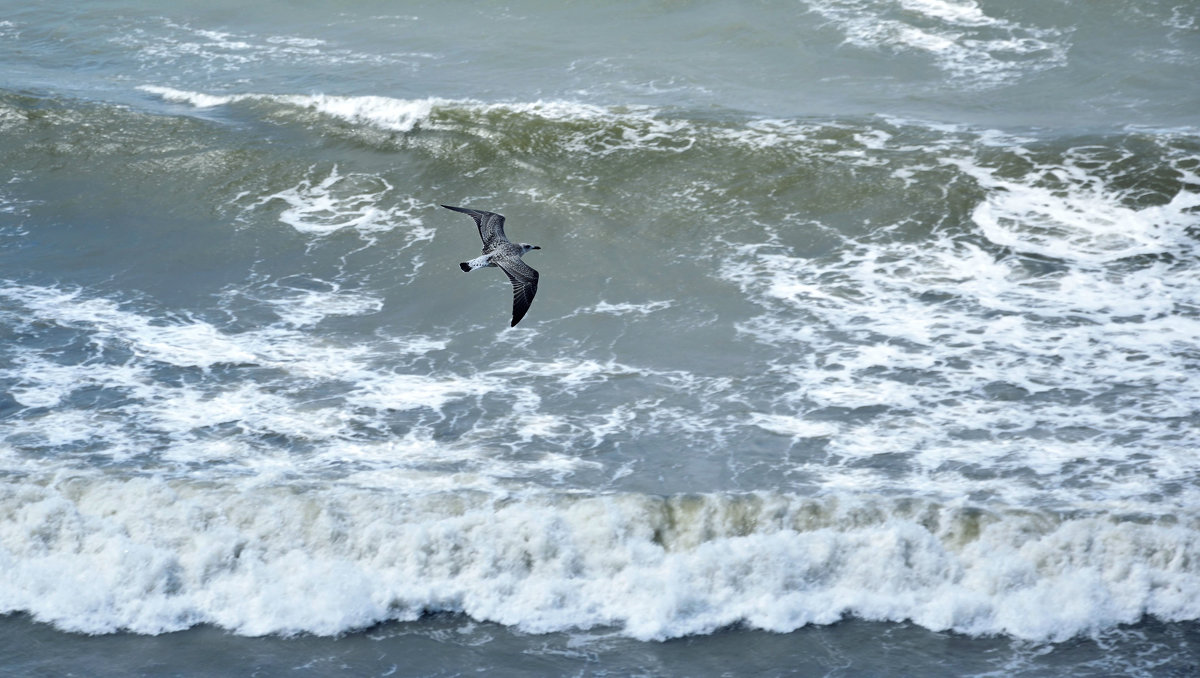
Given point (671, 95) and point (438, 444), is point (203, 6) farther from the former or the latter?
point (438, 444)

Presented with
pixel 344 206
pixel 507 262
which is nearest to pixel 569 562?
pixel 507 262

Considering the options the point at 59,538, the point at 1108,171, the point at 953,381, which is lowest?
the point at 59,538

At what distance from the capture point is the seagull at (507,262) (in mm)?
10453

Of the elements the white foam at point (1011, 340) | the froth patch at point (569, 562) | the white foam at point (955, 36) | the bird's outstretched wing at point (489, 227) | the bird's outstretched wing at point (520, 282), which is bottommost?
the froth patch at point (569, 562)

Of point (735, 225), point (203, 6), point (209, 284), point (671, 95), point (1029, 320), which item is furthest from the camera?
point (203, 6)

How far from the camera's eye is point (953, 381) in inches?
474

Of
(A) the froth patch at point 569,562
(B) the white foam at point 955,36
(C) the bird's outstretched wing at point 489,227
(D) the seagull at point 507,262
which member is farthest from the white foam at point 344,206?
(B) the white foam at point 955,36

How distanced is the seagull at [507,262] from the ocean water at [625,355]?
4.53 feet

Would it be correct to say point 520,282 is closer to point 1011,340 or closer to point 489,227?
point 489,227

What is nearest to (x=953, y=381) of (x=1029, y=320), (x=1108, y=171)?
(x=1029, y=320)

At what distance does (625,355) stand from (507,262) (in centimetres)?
199

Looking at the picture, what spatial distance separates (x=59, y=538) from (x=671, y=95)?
12.0 m

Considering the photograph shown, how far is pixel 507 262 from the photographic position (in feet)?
37.3

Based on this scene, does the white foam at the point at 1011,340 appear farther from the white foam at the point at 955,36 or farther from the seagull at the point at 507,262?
the white foam at the point at 955,36
